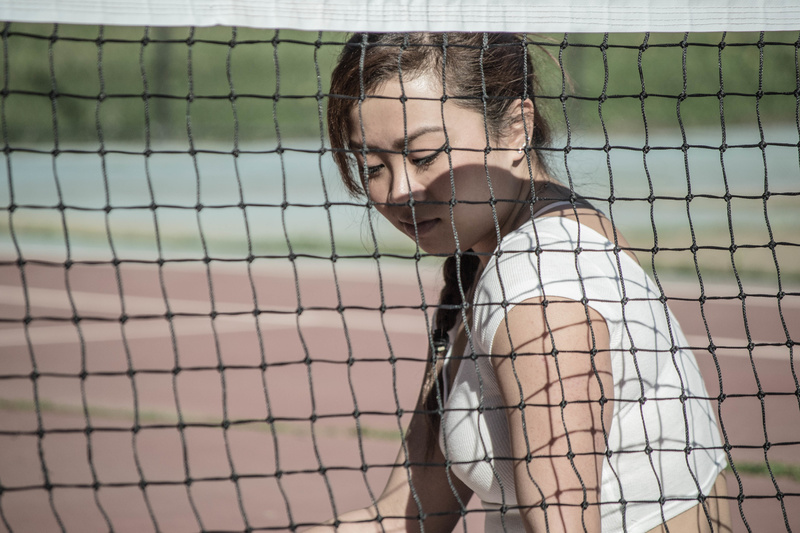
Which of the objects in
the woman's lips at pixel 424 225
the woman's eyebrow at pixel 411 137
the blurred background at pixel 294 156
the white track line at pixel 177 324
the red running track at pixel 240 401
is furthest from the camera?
the blurred background at pixel 294 156

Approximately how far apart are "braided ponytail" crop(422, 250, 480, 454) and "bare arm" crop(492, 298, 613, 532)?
582mm

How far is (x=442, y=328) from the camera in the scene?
2316mm

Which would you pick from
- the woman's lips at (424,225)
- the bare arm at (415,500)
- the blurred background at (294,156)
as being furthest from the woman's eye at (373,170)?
the blurred background at (294,156)

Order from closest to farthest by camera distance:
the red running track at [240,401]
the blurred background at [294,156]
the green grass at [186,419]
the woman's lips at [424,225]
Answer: the woman's lips at [424,225]
the red running track at [240,401]
the green grass at [186,419]
the blurred background at [294,156]

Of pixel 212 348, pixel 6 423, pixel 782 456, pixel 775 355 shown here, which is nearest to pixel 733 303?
pixel 775 355

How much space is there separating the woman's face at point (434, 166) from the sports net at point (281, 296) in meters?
0.14

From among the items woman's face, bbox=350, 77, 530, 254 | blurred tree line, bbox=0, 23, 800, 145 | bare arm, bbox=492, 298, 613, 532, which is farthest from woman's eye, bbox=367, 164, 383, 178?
blurred tree line, bbox=0, 23, 800, 145

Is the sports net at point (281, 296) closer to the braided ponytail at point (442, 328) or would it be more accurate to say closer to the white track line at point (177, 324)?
the white track line at point (177, 324)

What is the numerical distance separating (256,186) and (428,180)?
13703 millimetres

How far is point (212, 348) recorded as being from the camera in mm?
7121

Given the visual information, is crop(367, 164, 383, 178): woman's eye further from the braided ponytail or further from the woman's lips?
the braided ponytail

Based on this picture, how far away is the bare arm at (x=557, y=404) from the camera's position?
158 centimetres

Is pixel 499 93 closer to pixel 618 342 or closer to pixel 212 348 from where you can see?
pixel 618 342

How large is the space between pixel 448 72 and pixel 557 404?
855mm
